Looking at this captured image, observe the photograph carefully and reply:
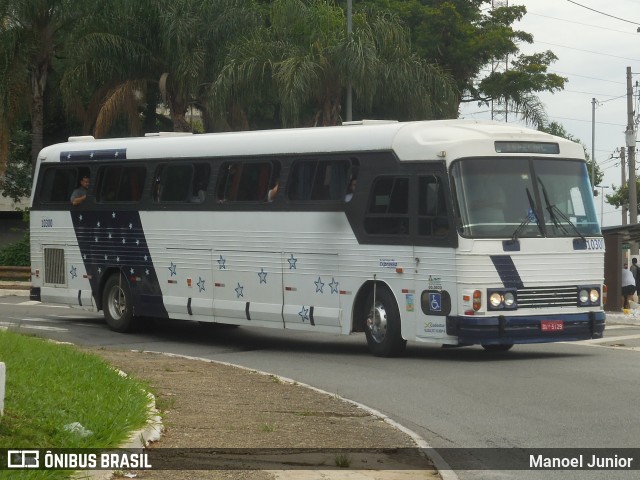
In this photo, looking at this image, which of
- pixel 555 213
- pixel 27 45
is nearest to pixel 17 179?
pixel 27 45

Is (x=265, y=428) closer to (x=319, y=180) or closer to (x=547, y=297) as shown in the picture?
(x=547, y=297)

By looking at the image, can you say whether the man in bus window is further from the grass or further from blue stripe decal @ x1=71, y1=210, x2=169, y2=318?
the grass

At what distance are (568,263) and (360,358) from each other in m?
3.26

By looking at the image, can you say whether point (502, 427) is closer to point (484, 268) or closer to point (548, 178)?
point (484, 268)

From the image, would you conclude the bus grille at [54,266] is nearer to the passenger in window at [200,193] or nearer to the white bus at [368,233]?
the white bus at [368,233]

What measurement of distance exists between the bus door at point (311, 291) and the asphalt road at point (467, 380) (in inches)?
21.3

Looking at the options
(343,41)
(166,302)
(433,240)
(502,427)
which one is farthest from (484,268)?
(343,41)

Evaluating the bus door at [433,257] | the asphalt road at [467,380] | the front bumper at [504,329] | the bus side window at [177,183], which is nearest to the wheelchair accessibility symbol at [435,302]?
the bus door at [433,257]

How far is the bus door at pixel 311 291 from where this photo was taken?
756 inches

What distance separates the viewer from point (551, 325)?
17672mm

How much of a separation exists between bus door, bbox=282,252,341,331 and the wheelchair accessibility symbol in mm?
1830

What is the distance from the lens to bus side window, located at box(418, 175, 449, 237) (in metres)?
17.6

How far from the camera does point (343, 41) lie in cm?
3506

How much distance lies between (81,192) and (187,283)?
3.56m
